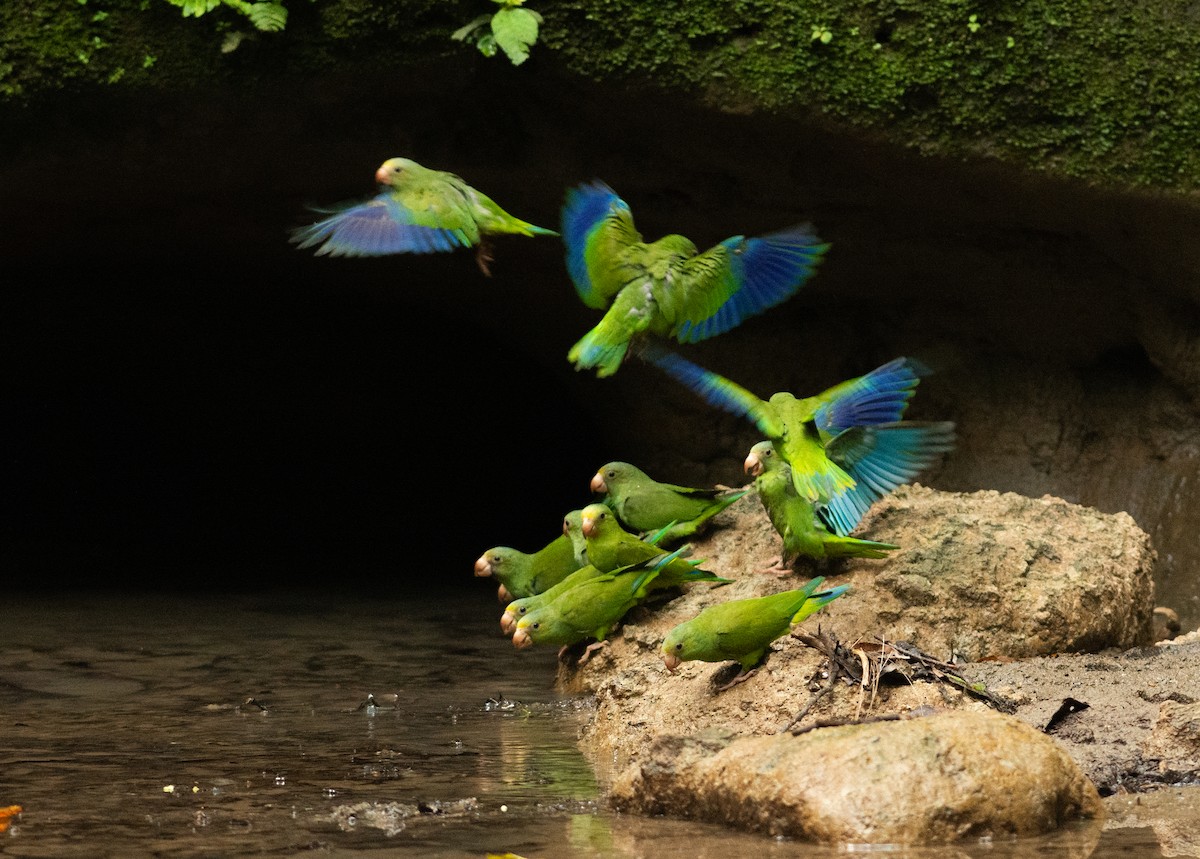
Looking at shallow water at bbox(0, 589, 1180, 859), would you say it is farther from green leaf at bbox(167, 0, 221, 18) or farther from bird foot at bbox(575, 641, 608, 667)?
green leaf at bbox(167, 0, 221, 18)

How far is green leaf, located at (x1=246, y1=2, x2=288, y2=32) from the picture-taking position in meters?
6.14

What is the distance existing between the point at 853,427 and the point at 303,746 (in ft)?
7.74

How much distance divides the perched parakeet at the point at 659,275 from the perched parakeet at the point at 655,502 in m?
0.88

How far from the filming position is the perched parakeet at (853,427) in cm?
516

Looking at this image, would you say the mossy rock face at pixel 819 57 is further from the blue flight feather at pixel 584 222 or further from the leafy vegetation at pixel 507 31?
the blue flight feather at pixel 584 222

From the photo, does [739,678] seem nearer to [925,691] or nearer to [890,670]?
[890,670]

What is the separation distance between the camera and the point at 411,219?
4598 millimetres

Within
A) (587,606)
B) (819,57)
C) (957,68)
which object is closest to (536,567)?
(587,606)

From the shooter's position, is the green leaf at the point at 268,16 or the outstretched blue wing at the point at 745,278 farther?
the green leaf at the point at 268,16

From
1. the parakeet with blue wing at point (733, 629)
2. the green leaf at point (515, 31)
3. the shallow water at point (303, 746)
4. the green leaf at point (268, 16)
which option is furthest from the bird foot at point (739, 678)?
the green leaf at point (268, 16)

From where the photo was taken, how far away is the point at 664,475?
9.30 m

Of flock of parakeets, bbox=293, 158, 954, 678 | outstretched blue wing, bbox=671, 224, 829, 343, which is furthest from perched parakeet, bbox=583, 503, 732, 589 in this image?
outstretched blue wing, bbox=671, 224, 829, 343

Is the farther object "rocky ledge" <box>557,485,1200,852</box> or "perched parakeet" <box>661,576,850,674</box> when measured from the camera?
"perched parakeet" <box>661,576,850,674</box>

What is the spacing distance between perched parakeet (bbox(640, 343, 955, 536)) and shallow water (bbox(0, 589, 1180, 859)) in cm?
132
